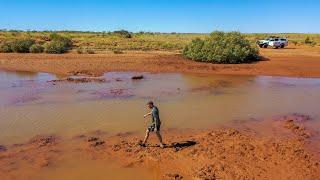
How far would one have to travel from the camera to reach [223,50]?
105ft

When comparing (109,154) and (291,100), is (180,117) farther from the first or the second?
(291,100)

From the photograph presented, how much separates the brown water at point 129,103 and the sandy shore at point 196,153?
625 millimetres

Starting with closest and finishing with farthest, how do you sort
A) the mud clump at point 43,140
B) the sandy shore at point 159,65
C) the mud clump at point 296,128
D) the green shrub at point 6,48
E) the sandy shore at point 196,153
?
1. the sandy shore at point 196,153
2. the mud clump at point 43,140
3. the mud clump at point 296,128
4. the sandy shore at point 159,65
5. the green shrub at point 6,48

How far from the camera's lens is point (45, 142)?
12.3 m

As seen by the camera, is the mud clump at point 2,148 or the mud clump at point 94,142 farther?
the mud clump at point 94,142

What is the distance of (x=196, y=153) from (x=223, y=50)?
21.6m

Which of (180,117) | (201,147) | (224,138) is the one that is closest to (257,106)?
(180,117)

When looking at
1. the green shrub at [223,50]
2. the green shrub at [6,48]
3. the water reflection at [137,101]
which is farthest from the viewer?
the green shrub at [6,48]

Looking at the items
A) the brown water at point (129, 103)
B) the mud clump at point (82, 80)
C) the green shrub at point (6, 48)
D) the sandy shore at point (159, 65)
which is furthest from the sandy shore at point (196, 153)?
the green shrub at point (6, 48)

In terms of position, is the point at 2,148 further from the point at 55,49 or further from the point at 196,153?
the point at 55,49

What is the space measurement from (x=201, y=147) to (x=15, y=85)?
14.3 meters

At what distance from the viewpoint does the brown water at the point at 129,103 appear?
45.3 feet

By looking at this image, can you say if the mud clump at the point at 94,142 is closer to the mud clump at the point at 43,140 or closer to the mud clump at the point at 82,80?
the mud clump at the point at 43,140

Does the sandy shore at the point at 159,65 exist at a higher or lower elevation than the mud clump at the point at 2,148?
higher
